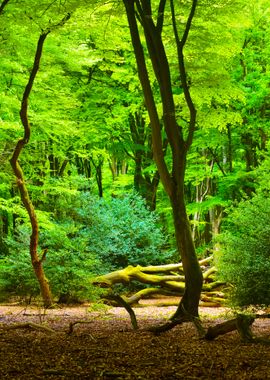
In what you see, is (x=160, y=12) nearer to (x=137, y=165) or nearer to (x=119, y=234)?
(x=119, y=234)

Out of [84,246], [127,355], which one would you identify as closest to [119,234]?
[84,246]

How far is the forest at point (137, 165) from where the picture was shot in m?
8.91

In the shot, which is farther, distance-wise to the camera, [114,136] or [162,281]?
[114,136]

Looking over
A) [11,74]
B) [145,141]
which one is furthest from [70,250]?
[145,141]

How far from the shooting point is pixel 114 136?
2178cm

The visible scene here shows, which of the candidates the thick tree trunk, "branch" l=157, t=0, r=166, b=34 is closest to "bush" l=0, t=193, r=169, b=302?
the thick tree trunk

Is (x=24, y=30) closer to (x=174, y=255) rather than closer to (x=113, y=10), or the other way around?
(x=113, y=10)

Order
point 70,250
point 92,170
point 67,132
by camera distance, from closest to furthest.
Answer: point 70,250
point 67,132
point 92,170

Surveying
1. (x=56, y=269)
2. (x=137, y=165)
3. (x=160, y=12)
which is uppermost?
(x=160, y=12)

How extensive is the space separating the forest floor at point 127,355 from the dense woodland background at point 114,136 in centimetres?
307

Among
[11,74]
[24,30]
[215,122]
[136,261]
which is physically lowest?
[136,261]

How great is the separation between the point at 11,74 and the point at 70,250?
4932 mm

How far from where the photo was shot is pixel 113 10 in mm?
9578

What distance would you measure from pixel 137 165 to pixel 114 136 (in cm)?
165
